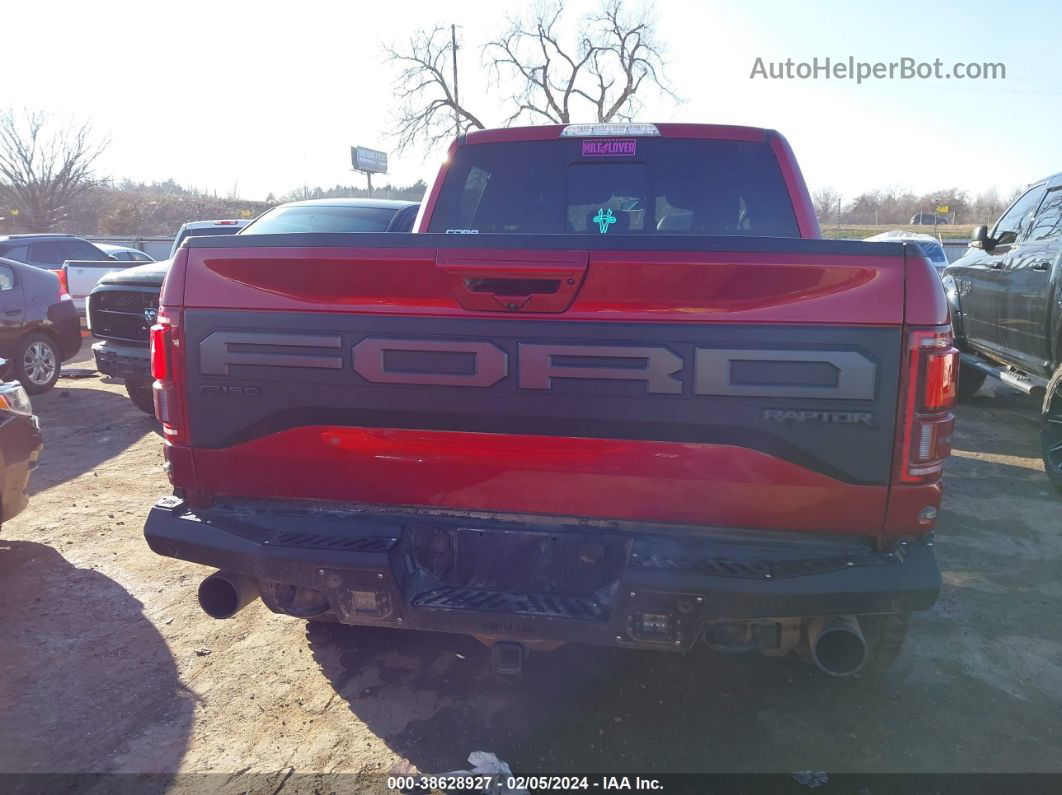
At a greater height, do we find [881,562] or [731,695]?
[881,562]

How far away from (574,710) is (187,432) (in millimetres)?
1802

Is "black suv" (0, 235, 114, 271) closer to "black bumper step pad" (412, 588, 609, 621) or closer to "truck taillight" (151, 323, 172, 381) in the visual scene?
"truck taillight" (151, 323, 172, 381)

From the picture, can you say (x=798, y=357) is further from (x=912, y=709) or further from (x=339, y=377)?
(x=912, y=709)

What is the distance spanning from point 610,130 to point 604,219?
453 millimetres

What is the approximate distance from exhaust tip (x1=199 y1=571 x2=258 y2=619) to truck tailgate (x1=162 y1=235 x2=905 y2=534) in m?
0.32

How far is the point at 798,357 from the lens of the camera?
2.22 meters

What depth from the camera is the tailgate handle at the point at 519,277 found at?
7.75 ft

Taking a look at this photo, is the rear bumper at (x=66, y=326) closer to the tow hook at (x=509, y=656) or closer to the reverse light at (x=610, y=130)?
the reverse light at (x=610, y=130)

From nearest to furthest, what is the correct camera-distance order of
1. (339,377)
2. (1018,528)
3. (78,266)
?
(339,377)
(1018,528)
(78,266)

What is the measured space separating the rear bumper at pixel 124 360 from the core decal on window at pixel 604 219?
5.39 meters

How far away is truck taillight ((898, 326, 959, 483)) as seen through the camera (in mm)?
2197

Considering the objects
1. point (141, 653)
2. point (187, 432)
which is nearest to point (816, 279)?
point (187, 432)

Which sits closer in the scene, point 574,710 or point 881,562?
point 881,562

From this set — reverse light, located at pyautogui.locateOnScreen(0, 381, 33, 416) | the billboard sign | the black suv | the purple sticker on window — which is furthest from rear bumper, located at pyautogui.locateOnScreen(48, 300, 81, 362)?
the billboard sign
